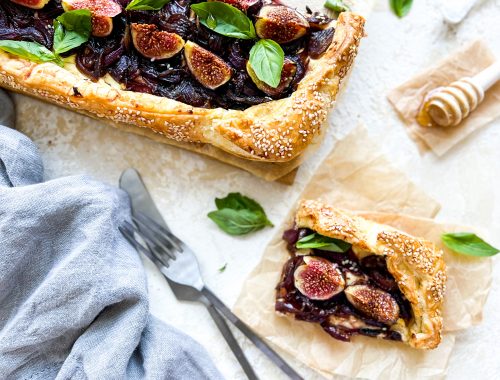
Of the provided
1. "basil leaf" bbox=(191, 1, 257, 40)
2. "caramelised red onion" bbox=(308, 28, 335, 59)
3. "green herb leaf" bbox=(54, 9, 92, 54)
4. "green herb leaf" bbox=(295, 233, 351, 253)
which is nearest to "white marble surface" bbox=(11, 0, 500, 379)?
"green herb leaf" bbox=(295, 233, 351, 253)

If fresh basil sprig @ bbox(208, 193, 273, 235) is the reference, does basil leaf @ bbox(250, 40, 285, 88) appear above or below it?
above

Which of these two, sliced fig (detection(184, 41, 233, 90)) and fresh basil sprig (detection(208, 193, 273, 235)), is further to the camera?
fresh basil sprig (detection(208, 193, 273, 235))

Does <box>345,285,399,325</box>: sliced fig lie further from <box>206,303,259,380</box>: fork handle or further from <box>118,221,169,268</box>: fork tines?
<box>118,221,169,268</box>: fork tines

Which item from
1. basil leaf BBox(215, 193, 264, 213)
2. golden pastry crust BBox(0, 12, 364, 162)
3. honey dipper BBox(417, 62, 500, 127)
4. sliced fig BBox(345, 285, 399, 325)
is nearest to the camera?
golden pastry crust BBox(0, 12, 364, 162)

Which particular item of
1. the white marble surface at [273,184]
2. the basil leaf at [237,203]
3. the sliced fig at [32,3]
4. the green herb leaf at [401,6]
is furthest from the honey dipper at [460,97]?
the sliced fig at [32,3]

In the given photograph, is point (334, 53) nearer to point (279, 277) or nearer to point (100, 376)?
point (279, 277)

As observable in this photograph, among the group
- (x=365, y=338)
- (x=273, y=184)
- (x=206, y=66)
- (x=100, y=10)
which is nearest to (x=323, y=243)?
(x=273, y=184)

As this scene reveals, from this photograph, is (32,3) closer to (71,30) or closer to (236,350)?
(71,30)

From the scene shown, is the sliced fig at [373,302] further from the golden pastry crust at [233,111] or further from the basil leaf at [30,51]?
the basil leaf at [30,51]
